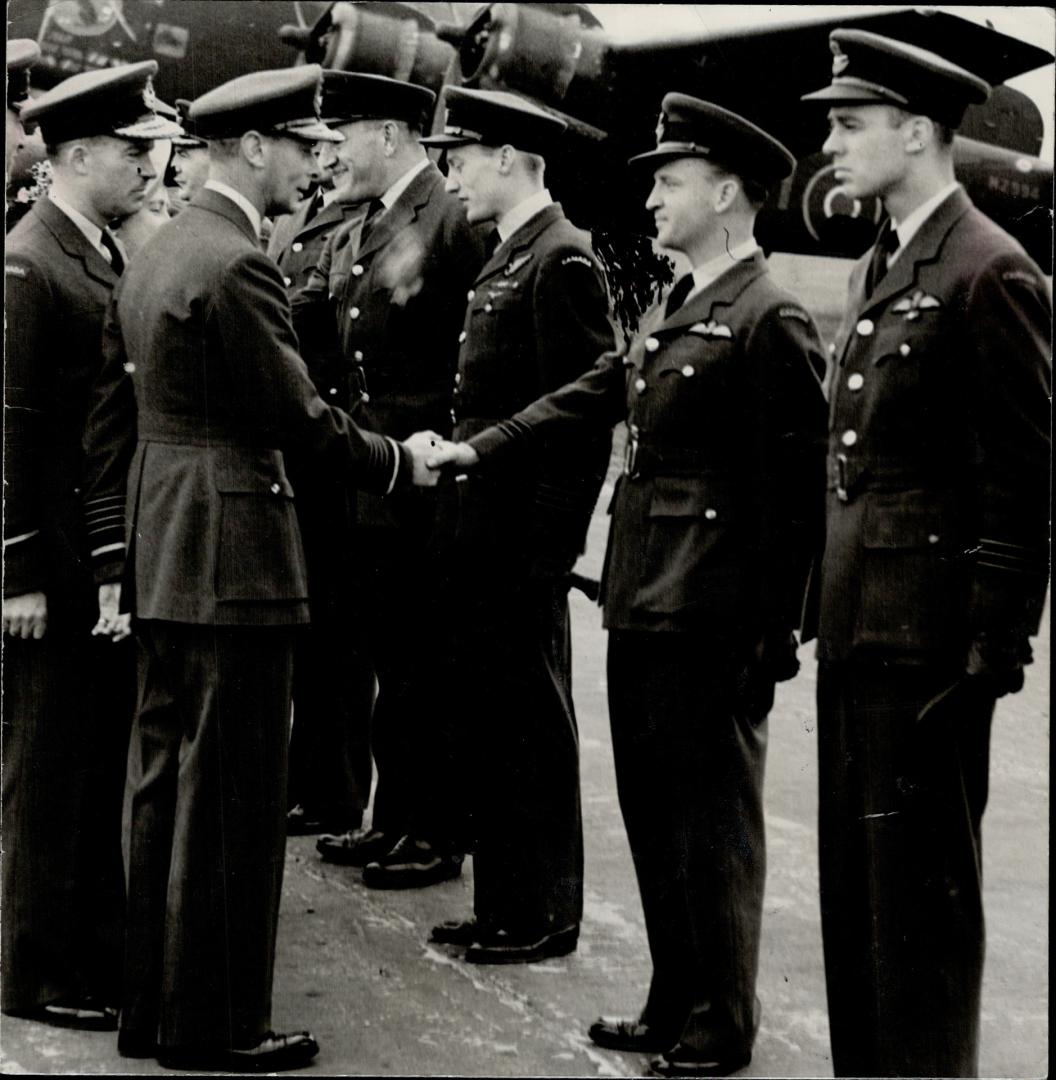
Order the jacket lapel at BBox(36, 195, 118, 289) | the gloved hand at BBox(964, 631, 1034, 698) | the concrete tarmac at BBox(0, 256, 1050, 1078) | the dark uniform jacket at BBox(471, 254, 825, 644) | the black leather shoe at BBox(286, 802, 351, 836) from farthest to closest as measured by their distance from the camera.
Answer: the black leather shoe at BBox(286, 802, 351, 836) → the jacket lapel at BBox(36, 195, 118, 289) → the concrete tarmac at BBox(0, 256, 1050, 1078) → the dark uniform jacket at BBox(471, 254, 825, 644) → the gloved hand at BBox(964, 631, 1034, 698)

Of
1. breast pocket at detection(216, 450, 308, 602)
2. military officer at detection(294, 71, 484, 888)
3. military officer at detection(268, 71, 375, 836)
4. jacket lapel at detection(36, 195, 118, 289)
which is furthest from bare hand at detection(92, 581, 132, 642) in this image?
military officer at detection(268, 71, 375, 836)

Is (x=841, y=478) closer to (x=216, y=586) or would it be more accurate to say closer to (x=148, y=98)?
(x=216, y=586)

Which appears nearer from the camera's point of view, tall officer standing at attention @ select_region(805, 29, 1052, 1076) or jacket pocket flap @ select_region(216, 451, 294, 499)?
tall officer standing at attention @ select_region(805, 29, 1052, 1076)

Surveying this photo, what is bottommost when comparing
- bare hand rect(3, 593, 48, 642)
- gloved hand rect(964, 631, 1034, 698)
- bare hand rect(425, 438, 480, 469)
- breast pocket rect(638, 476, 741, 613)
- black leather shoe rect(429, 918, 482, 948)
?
black leather shoe rect(429, 918, 482, 948)

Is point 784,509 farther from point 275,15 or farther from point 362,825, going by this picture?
point 275,15

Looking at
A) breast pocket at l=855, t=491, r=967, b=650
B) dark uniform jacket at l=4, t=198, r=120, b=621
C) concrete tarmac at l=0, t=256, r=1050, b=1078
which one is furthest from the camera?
dark uniform jacket at l=4, t=198, r=120, b=621

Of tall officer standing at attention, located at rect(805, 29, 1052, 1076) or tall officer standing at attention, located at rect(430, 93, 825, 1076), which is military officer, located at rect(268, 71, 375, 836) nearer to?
tall officer standing at attention, located at rect(430, 93, 825, 1076)

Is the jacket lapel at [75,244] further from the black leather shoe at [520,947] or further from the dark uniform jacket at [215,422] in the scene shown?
the black leather shoe at [520,947]

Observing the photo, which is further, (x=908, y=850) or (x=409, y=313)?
(x=409, y=313)

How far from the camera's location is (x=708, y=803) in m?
4.00

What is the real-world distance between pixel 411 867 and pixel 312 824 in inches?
26.2

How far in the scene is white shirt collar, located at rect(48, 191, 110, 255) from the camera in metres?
4.37

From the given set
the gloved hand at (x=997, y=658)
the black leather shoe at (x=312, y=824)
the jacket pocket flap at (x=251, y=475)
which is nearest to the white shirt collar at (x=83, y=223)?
the jacket pocket flap at (x=251, y=475)

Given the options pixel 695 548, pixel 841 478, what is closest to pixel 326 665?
pixel 695 548
